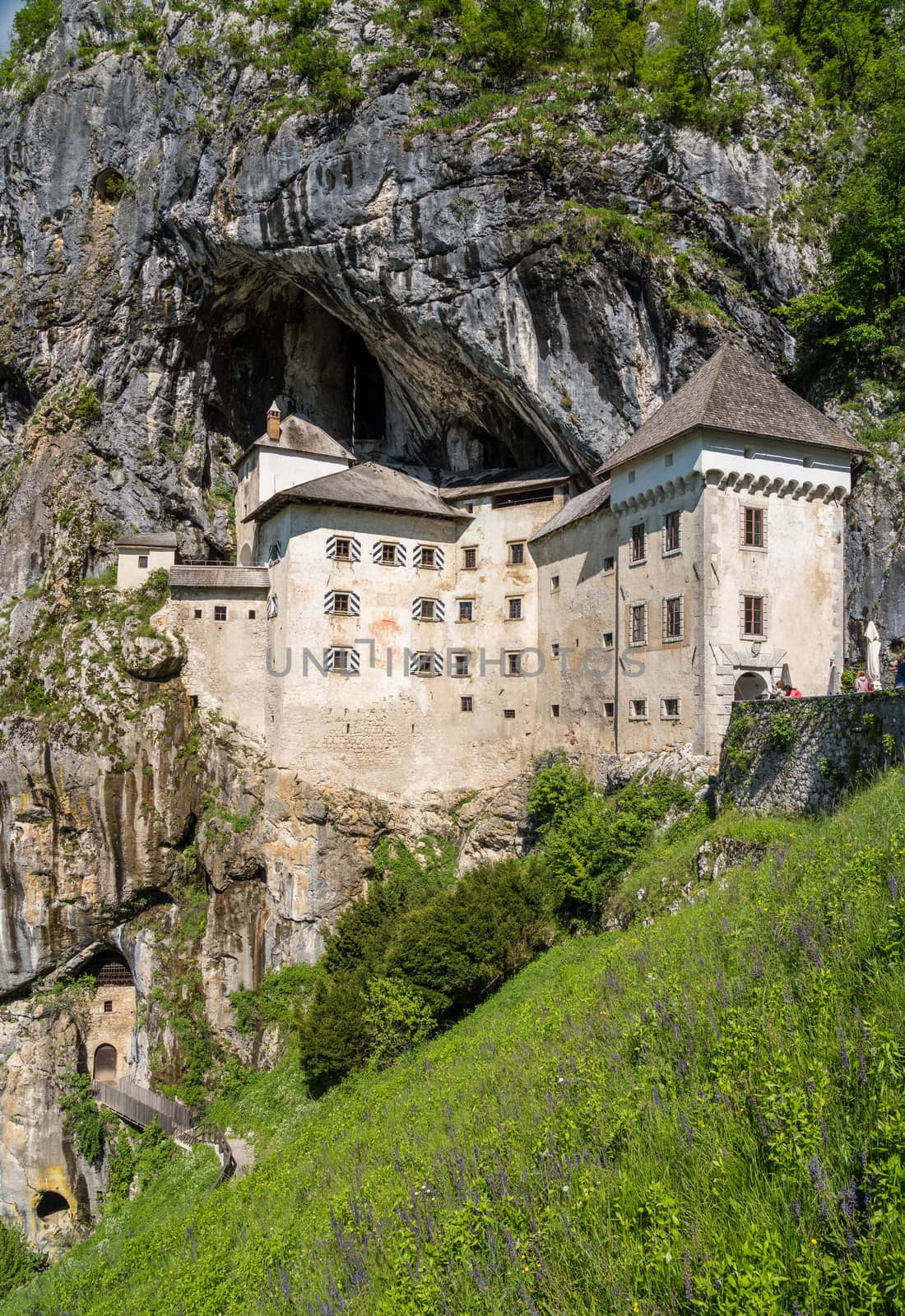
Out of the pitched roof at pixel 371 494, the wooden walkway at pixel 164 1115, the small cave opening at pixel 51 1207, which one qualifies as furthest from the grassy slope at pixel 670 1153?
the small cave opening at pixel 51 1207

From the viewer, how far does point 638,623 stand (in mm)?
26578

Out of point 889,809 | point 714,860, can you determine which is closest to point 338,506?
point 714,860

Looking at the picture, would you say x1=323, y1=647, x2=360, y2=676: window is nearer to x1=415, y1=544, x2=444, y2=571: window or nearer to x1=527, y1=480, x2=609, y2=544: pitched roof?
x1=415, y1=544, x2=444, y2=571: window

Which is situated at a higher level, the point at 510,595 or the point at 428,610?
the point at 510,595

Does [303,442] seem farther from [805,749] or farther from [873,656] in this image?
[805,749]

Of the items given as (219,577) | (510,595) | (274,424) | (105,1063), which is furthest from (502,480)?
(105,1063)

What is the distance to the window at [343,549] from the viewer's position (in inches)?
1298

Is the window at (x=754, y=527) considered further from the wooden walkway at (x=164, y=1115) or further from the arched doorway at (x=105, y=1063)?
the arched doorway at (x=105, y=1063)

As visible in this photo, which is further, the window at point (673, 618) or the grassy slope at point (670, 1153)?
the window at point (673, 618)

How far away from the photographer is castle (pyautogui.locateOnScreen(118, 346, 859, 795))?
79.3ft

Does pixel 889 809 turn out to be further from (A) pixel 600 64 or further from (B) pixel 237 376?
(B) pixel 237 376

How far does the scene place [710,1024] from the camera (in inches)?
263

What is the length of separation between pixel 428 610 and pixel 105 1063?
74.9ft

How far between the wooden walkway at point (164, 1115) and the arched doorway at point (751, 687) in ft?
62.4
